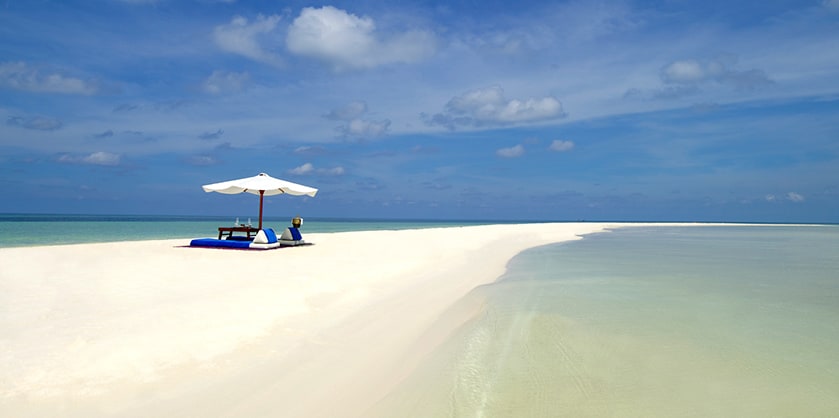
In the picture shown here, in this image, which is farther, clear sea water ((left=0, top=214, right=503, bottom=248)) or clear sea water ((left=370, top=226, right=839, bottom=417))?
clear sea water ((left=0, top=214, right=503, bottom=248))

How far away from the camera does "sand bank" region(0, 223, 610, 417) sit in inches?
152

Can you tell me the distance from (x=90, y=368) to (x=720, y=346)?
6.33 metres

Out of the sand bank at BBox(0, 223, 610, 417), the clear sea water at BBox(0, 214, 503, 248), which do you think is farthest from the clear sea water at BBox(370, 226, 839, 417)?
the clear sea water at BBox(0, 214, 503, 248)

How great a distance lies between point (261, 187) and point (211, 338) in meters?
13.1

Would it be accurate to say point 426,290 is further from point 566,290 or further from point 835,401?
point 835,401

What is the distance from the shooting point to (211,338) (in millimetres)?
5328

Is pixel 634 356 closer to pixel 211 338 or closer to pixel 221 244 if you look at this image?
pixel 211 338

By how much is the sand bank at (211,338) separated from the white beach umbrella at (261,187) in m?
7.24

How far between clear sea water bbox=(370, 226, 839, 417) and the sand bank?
1.85 feet

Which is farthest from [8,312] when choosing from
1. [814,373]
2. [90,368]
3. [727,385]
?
[814,373]

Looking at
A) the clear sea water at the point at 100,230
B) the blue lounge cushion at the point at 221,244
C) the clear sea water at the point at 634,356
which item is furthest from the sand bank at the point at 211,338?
the clear sea water at the point at 100,230

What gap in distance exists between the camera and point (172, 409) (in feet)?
12.1

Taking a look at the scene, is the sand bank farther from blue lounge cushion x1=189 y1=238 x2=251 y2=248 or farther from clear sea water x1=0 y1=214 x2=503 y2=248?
clear sea water x1=0 y1=214 x2=503 y2=248

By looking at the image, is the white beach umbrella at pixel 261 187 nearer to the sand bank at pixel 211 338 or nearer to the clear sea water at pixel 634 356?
the sand bank at pixel 211 338
